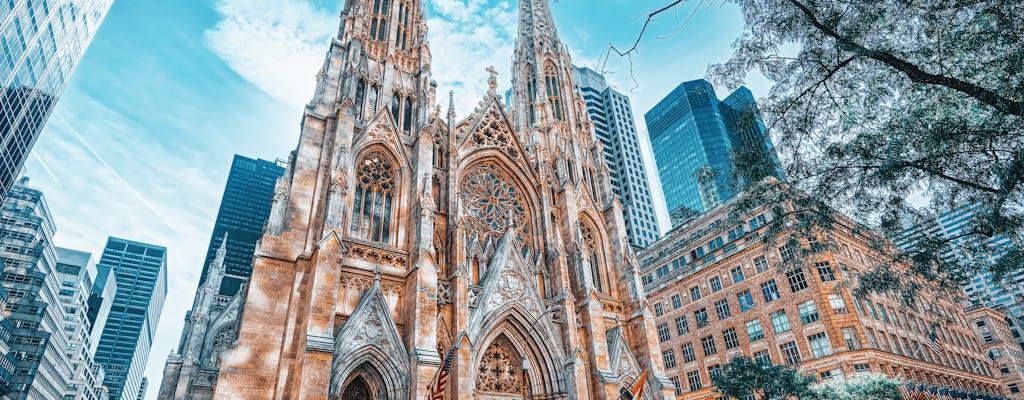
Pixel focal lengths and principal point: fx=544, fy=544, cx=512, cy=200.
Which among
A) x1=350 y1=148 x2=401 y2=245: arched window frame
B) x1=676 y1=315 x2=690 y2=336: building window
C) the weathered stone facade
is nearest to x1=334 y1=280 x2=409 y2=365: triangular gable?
x1=350 y1=148 x2=401 y2=245: arched window frame

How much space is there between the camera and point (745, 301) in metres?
41.4

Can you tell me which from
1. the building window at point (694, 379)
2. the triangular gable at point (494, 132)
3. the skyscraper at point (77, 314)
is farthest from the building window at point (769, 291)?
the skyscraper at point (77, 314)

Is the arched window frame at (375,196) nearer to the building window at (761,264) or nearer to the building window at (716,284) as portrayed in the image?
the building window at (761,264)

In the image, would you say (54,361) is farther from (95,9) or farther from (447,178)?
(447,178)

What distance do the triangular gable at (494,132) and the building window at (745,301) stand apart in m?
22.9

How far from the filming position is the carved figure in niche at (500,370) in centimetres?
2172

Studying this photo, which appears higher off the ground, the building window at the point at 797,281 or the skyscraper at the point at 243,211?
the skyscraper at the point at 243,211

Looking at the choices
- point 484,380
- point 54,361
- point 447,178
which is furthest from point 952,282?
point 54,361

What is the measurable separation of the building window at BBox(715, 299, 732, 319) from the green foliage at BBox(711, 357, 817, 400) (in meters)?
15.4

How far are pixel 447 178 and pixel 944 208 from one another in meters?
18.3

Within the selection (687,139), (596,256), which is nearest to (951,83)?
(596,256)

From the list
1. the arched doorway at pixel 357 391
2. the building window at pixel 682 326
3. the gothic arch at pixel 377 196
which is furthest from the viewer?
the building window at pixel 682 326

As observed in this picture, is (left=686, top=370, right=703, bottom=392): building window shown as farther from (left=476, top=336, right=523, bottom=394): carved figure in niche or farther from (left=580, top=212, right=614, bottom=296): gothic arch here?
(left=476, top=336, right=523, bottom=394): carved figure in niche

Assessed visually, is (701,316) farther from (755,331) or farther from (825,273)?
(825,273)
